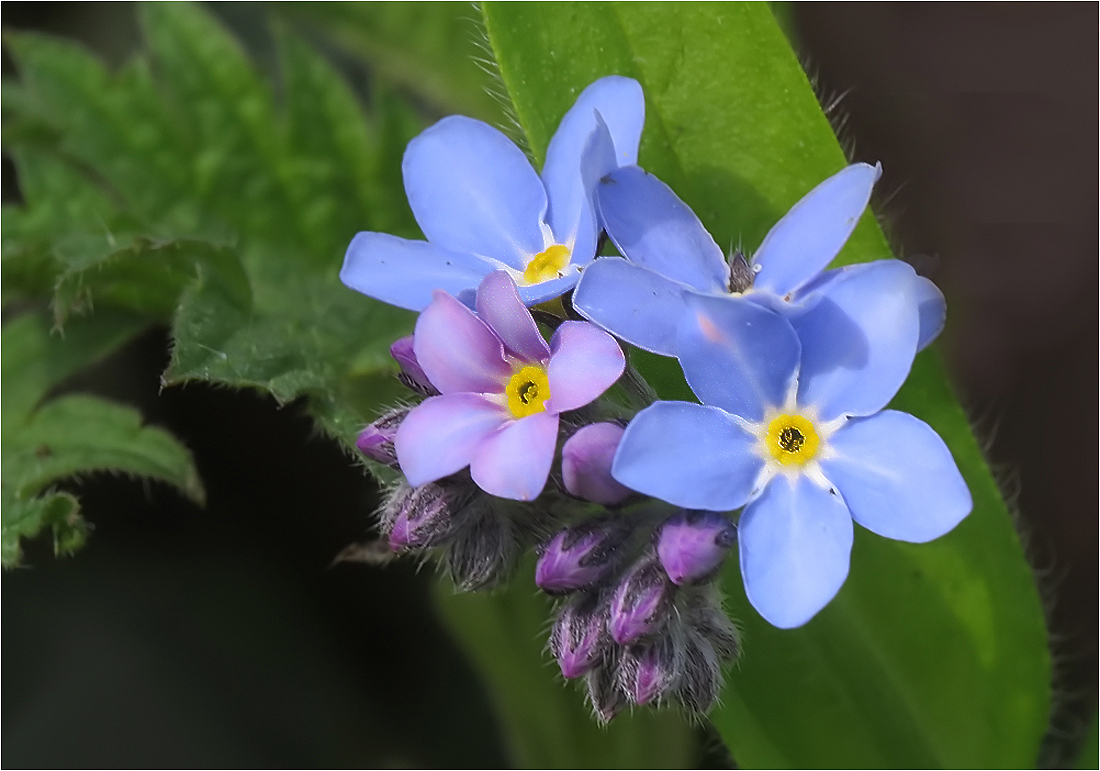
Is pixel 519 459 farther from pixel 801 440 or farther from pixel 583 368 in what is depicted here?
pixel 801 440

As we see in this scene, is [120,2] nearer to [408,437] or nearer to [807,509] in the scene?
[408,437]

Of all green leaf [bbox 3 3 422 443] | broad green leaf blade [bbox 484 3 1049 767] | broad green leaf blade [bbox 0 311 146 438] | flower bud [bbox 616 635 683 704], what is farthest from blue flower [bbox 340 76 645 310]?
broad green leaf blade [bbox 0 311 146 438]

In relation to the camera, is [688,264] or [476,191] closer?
[688,264]

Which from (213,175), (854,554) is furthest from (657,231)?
(213,175)

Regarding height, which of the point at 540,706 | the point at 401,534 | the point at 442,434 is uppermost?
the point at 442,434

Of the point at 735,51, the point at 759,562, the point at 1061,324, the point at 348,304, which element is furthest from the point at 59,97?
the point at 1061,324

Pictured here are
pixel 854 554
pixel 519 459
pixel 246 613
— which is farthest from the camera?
pixel 246 613
